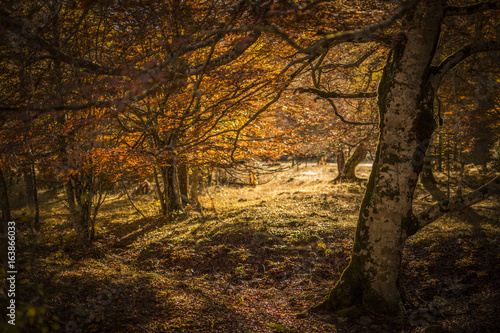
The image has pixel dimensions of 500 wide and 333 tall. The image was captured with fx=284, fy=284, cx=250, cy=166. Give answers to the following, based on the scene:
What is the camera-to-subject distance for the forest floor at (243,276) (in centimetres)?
374

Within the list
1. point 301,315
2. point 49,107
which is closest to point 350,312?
point 301,315

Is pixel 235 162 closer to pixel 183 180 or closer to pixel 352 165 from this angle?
pixel 183 180

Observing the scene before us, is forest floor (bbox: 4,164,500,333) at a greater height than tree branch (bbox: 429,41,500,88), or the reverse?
tree branch (bbox: 429,41,500,88)

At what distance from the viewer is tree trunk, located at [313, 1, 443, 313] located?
4.08 meters

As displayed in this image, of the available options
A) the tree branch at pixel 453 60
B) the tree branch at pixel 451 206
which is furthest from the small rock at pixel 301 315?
the tree branch at pixel 453 60

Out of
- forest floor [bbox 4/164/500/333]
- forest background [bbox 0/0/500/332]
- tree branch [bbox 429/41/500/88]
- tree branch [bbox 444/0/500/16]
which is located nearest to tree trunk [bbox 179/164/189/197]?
forest floor [bbox 4/164/500/333]

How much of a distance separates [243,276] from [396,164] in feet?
13.1

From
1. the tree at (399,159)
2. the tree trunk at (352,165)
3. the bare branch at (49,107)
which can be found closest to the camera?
the bare branch at (49,107)

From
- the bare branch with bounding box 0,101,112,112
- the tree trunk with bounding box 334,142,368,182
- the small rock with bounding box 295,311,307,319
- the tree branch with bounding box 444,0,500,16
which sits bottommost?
the small rock with bounding box 295,311,307,319

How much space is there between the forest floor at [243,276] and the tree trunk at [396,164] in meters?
0.63

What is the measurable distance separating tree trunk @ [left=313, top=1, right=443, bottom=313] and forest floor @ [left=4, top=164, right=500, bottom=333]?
0.63 metres

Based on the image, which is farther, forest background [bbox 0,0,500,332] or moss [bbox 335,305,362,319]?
moss [bbox 335,305,362,319]

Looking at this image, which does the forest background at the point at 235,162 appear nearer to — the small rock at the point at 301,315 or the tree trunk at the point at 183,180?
the small rock at the point at 301,315

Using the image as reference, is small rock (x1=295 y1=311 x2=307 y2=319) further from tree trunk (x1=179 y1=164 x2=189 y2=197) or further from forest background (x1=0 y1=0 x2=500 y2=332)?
tree trunk (x1=179 y1=164 x2=189 y2=197)
